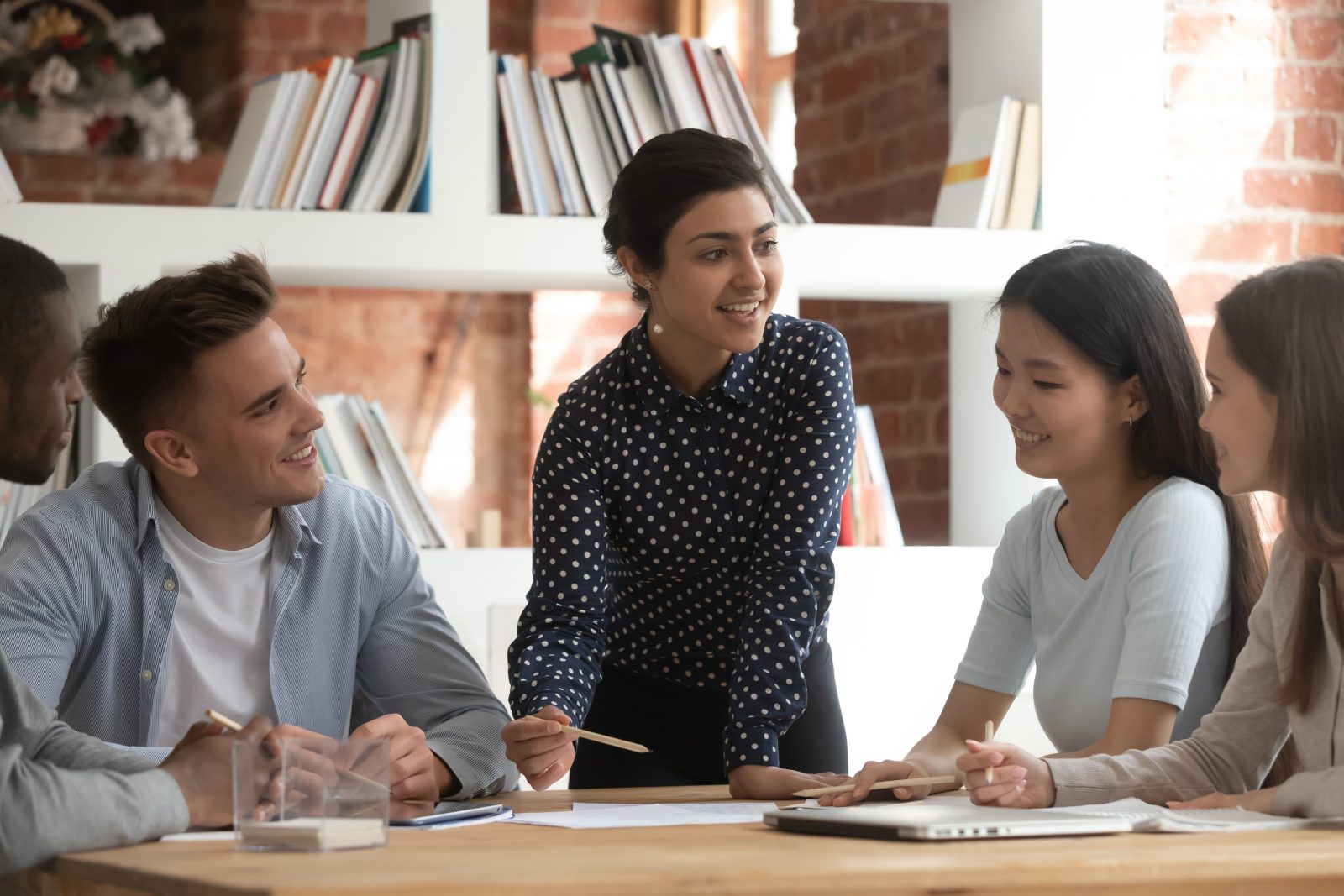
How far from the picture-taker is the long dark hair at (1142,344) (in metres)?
1.87

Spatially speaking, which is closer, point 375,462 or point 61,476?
point 61,476

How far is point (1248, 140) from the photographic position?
3031mm

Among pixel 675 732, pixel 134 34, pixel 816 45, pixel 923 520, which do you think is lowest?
pixel 675 732

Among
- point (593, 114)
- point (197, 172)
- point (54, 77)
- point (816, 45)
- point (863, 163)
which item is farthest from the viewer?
point (197, 172)

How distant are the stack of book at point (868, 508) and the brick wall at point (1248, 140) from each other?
2.17ft

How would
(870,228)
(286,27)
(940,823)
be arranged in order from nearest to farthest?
(940,823), (870,228), (286,27)

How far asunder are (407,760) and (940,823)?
59 centimetres

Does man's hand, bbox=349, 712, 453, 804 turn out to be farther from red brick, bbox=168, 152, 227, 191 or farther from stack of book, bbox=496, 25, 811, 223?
red brick, bbox=168, 152, 227, 191

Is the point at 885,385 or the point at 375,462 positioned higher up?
the point at 885,385

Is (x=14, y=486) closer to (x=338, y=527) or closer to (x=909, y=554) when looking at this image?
(x=338, y=527)

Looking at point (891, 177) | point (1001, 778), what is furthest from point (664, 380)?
point (891, 177)

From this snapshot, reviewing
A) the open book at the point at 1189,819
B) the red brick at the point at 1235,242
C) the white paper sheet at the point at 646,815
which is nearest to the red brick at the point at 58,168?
the red brick at the point at 1235,242

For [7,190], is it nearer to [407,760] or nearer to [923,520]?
[407,760]

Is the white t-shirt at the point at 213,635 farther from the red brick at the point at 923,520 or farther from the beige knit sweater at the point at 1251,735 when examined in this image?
the red brick at the point at 923,520
